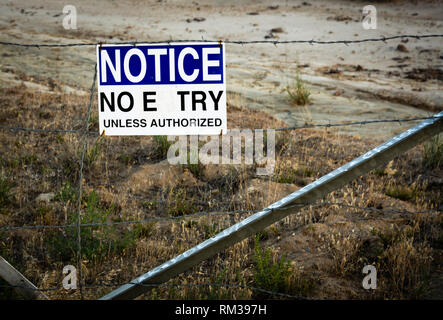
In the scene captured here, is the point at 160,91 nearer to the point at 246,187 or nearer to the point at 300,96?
the point at 246,187

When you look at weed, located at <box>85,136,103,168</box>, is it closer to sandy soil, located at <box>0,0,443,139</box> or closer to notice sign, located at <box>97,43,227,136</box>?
notice sign, located at <box>97,43,227,136</box>

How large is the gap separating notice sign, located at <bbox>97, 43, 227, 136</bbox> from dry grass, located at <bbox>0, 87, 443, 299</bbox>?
3.72ft

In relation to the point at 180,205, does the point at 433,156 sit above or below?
above

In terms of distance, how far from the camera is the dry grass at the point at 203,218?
11.8ft

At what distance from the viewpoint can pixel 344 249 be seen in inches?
153

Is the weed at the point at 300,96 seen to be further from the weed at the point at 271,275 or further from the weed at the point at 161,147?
the weed at the point at 271,275

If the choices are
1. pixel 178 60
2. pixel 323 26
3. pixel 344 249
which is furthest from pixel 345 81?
pixel 178 60

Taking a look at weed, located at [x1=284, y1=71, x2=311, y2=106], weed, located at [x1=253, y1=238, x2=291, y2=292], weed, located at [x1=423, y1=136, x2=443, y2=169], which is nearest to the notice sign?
weed, located at [x1=253, y1=238, x2=291, y2=292]

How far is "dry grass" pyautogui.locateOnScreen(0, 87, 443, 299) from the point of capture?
3.59 m

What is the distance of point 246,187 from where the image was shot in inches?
195

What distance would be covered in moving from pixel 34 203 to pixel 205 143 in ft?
8.54

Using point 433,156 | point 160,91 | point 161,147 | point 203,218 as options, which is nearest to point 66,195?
point 203,218

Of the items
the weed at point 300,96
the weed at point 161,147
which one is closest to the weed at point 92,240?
the weed at point 161,147

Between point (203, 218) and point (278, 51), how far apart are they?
32.3 feet
